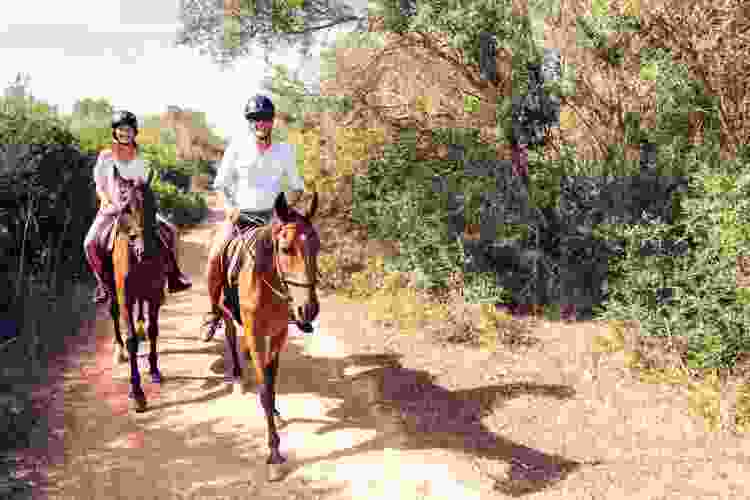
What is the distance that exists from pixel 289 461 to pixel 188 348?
390 centimetres

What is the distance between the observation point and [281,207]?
15.0ft

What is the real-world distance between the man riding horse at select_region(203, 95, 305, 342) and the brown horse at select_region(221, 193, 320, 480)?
0.52 m

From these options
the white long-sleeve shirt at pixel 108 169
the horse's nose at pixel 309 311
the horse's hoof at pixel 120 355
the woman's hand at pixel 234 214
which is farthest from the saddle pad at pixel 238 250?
the horse's hoof at pixel 120 355

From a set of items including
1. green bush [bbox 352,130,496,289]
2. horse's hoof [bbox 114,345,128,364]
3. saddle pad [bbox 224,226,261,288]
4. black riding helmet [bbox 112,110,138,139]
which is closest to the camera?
saddle pad [bbox 224,226,261,288]

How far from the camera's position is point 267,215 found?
599 cm

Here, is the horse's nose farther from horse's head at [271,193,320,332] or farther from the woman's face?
the woman's face

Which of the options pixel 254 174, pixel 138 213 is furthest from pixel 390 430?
pixel 138 213

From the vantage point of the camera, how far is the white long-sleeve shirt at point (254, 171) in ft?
19.1

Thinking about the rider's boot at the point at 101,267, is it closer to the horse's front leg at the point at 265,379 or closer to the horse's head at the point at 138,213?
the horse's head at the point at 138,213

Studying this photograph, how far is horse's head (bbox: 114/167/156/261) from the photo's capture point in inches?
235

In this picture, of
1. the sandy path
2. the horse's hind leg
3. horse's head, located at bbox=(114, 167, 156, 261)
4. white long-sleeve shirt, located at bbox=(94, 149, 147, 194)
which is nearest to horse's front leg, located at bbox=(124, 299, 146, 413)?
the sandy path

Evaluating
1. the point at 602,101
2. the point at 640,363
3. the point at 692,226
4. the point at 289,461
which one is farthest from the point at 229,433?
the point at 602,101

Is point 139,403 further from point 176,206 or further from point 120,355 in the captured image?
point 176,206

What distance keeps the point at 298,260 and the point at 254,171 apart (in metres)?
1.78
